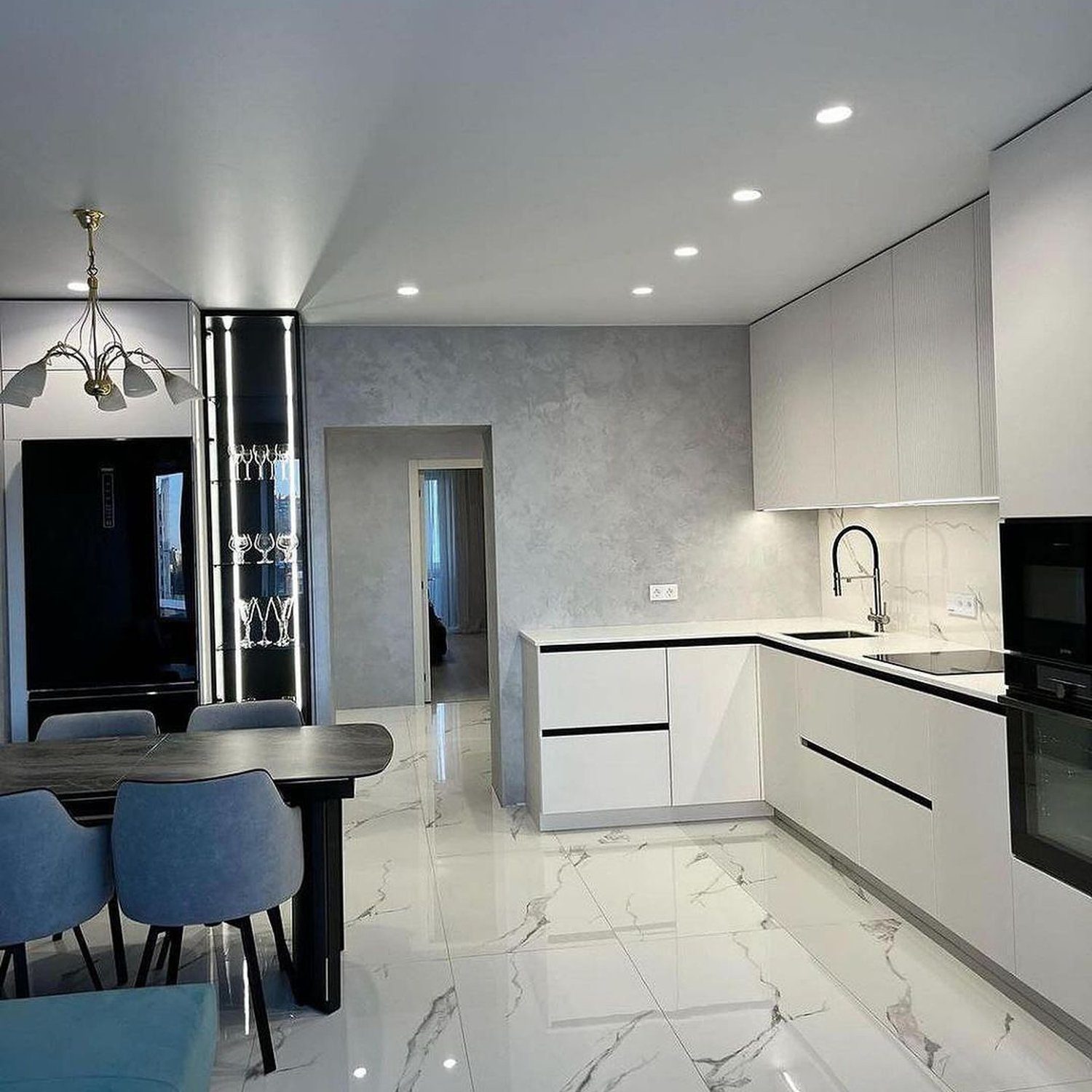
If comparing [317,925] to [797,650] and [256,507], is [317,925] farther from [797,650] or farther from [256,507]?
[256,507]

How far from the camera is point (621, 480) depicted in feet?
19.0

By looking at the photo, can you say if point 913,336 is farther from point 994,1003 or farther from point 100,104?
point 100,104

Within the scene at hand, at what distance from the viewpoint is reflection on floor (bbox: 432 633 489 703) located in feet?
31.1

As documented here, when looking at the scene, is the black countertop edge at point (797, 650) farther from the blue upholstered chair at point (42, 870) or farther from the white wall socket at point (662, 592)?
the blue upholstered chair at point (42, 870)

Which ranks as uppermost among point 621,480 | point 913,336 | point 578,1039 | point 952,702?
point 913,336

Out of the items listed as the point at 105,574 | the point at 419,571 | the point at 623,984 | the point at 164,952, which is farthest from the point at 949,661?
the point at 419,571

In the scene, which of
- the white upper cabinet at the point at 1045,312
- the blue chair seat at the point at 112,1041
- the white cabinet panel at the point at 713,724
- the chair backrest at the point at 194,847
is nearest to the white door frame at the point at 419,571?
the white cabinet panel at the point at 713,724

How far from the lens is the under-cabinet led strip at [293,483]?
5363 millimetres

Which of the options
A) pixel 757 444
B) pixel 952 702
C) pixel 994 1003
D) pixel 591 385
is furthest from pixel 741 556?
pixel 994 1003

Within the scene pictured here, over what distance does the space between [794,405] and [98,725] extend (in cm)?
347

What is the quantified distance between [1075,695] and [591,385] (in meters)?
3.37

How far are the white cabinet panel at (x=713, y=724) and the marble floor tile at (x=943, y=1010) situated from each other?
1.43 metres

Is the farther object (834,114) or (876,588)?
(876,588)

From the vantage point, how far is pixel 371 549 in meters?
8.66
